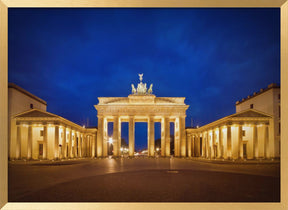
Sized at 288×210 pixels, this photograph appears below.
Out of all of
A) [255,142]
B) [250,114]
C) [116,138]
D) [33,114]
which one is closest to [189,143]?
[116,138]

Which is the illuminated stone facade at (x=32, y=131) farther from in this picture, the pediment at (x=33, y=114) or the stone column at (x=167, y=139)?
the stone column at (x=167, y=139)

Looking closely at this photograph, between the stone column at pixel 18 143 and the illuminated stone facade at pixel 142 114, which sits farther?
the illuminated stone facade at pixel 142 114

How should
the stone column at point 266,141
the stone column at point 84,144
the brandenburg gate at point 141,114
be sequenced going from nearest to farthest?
1. the stone column at point 266,141
2. the brandenburg gate at point 141,114
3. the stone column at point 84,144

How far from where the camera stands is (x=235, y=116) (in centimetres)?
4066

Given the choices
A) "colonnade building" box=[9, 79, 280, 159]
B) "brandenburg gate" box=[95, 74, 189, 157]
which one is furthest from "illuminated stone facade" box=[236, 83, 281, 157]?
"brandenburg gate" box=[95, 74, 189, 157]

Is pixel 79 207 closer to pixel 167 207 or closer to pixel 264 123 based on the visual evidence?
pixel 167 207

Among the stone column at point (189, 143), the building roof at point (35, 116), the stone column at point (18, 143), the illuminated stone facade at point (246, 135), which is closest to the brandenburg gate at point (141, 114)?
the stone column at point (189, 143)

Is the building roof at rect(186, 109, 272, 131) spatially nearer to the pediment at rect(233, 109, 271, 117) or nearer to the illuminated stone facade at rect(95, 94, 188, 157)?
the pediment at rect(233, 109, 271, 117)

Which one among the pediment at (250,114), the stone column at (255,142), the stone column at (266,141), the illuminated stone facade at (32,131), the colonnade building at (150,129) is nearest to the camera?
the illuminated stone facade at (32,131)

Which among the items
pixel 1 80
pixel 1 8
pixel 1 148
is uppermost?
pixel 1 8

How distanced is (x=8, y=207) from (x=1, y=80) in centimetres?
449

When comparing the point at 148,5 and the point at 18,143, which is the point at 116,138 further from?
the point at 148,5

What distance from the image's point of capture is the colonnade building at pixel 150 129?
40562mm

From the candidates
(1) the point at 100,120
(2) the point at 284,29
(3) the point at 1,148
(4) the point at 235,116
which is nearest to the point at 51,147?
A: (1) the point at 100,120
